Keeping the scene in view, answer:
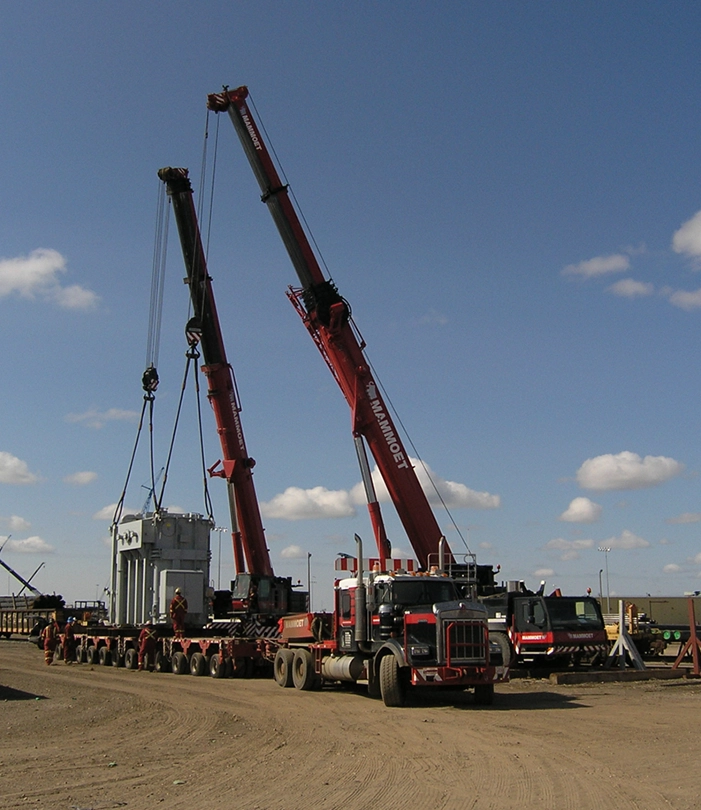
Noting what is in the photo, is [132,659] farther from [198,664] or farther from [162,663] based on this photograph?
[198,664]

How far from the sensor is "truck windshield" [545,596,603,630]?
2306 centimetres

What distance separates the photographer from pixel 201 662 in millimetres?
24438

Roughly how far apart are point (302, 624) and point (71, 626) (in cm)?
1423

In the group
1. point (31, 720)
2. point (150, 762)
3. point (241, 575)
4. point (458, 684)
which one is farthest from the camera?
point (241, 575)

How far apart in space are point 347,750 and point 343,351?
13624 millimetres

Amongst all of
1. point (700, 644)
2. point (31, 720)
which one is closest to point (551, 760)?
point (31, 720)

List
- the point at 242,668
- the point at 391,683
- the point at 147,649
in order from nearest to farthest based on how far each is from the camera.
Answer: the point at 391,683
the point at 242,668
the point at 147,649

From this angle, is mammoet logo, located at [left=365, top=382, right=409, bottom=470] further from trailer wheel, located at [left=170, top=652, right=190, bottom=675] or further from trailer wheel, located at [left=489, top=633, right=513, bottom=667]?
trailer wheel, located at [left=170, top=652, right=190, bottom=675]

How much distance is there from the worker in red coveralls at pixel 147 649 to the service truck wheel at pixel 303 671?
8059 mm

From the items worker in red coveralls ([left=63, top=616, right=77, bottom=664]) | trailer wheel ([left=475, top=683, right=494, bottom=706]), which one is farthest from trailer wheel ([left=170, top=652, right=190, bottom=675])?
trailer wheel ([left=475, top=683, right=494, bottom=706])

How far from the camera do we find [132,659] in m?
27.5

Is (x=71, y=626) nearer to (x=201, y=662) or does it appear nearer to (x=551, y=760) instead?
(x=201, y=662)

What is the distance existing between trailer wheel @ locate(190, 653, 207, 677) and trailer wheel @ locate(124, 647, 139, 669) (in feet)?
11.0

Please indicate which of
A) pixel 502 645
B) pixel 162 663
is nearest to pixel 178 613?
pixel 162 663
